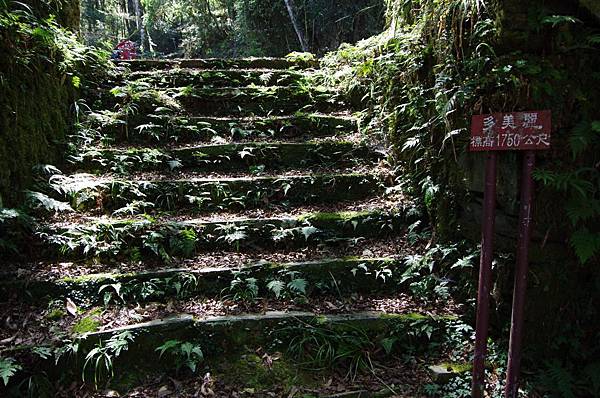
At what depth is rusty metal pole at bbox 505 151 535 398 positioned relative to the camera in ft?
8.52

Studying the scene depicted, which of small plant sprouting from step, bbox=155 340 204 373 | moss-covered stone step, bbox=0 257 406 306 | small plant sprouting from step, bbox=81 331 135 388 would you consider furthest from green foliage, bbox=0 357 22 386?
small plant sprouting from step, bbox=155 340 204 373

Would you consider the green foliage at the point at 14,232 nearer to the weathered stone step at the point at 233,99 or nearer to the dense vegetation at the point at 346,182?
the dense vegetation at the point at 346,182

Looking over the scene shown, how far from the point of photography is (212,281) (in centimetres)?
363

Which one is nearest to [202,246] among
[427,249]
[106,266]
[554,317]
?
[106,266]

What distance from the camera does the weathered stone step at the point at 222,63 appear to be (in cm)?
680

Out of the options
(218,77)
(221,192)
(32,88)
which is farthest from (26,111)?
(218,77)

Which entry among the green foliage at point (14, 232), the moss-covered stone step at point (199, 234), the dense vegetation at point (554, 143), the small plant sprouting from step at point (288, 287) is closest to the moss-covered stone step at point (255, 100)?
the moss-covered stone step at point (199, 234)

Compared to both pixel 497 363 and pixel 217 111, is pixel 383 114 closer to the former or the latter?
pixel 217 111

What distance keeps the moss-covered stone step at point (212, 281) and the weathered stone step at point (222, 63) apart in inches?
174

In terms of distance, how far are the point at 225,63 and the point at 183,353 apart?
5557 mm

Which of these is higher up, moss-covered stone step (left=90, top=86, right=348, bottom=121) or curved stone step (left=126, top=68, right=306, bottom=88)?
curved stone step (left=126, top=68, right=306, bottom=88)

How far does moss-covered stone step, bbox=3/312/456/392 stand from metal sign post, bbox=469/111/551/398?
61cm

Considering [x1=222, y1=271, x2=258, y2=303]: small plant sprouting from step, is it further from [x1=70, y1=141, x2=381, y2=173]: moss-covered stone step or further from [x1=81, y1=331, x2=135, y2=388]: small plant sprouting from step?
[x1=70, y1=141, x2=381, y2=173]: moss-covered stone step

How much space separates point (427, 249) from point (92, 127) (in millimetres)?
4251
